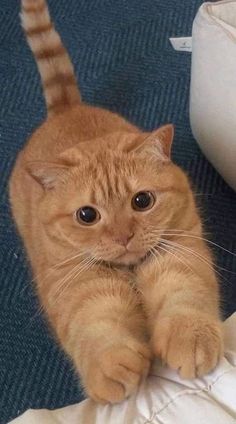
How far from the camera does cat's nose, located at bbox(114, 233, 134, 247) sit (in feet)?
3.35

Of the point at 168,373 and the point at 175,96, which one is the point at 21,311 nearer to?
the point at 168,373

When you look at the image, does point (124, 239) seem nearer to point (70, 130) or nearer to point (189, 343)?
point (189, 343)

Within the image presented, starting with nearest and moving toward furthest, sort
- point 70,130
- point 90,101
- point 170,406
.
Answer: point 170,406
point 70,130
point 90,101

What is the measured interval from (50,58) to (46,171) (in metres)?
0.55

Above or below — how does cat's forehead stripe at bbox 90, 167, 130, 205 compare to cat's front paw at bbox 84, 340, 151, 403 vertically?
above

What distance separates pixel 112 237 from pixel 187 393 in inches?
11.7

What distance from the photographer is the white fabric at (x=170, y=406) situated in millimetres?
820

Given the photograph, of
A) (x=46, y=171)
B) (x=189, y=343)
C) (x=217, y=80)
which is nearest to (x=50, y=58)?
(x=217, y=80)

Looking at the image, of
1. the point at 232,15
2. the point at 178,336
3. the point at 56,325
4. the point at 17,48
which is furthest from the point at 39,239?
the point at 17,48

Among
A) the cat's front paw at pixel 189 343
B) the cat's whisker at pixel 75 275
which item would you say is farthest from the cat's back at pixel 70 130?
the cat's front paw at pixel 189 343

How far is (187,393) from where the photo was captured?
0.84 meters

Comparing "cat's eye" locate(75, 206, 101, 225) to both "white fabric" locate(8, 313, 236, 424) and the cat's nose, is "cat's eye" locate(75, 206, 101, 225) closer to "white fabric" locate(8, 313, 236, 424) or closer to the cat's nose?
the cat's nose

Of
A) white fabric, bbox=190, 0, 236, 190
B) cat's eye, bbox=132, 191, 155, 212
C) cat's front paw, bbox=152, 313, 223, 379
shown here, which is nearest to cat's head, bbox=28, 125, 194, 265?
cat's eye, bbox=132, 191, 155, 212

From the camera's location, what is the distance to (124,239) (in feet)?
3.35
